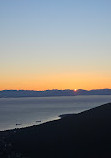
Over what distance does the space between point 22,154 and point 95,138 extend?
39.1 ft

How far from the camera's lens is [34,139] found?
55.7 metres

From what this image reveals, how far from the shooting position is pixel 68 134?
5319 centimetres

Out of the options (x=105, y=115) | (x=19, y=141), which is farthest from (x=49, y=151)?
(x=105, y=115)

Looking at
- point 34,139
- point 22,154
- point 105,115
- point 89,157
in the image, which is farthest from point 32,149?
point 105,115

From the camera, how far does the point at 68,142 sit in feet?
159

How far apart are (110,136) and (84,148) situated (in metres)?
5.22

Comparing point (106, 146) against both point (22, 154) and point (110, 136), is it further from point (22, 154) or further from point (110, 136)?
point (22, 154)

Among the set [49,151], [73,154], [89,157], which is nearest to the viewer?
[89,157]

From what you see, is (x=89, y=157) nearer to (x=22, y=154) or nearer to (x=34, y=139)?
(x=22, y=154)

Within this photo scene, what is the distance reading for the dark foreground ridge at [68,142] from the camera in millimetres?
42625

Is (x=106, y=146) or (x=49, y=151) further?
(x=49, y=151)

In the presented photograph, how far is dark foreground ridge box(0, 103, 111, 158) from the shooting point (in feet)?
140

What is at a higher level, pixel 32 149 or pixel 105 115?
pixel 105 115

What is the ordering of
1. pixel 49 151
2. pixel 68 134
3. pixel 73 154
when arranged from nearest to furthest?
pixel 73 154, pixel 49 151, pixel 68 134
